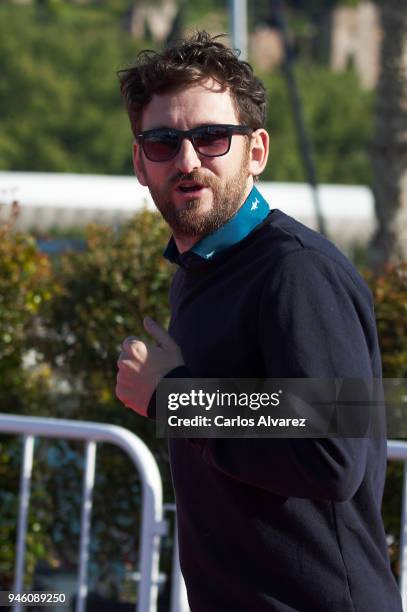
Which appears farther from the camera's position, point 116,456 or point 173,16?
point 173,16

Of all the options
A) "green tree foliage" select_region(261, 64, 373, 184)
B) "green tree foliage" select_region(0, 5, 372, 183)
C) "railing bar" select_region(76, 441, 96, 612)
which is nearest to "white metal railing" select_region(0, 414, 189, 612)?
"railing bar" select_region(76, 441, 96, 612)

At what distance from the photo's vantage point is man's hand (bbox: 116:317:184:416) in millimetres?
2025

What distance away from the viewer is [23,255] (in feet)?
16.0

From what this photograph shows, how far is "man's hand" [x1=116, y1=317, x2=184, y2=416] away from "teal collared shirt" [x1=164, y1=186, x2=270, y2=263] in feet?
Result: 0.62

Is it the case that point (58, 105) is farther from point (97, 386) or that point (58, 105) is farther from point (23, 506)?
point (23, 506)

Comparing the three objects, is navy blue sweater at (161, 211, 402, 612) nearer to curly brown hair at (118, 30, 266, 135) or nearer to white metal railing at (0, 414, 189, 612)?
curly brown hair at (118, 30, 266, 135)

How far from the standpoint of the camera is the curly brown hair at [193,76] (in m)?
2.15

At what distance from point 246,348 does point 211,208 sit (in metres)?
0.30

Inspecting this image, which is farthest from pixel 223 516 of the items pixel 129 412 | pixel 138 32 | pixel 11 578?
pixel 138 32

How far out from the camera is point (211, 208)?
2127mm

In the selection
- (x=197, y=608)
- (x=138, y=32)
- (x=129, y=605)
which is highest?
(x=138, y=32)

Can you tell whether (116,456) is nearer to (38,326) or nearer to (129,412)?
(129,412)

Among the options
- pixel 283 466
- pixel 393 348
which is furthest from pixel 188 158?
pixel 393 348

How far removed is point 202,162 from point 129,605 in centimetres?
278
